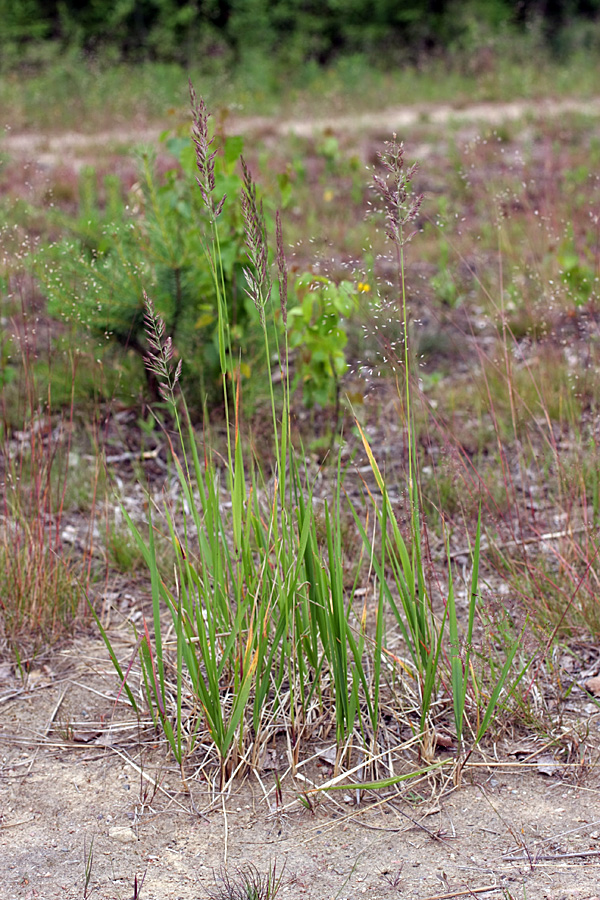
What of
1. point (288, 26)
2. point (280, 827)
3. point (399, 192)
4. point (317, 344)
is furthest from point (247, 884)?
point (288, 26)

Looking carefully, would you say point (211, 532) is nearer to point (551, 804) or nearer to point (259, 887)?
point (259, 887)

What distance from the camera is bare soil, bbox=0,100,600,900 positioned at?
1.85m

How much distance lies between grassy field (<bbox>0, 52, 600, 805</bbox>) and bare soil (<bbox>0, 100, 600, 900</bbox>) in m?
0.09

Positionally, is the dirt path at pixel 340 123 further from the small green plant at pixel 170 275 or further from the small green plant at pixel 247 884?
the small green plant at pixel 247 884

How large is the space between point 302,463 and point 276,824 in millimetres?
1764

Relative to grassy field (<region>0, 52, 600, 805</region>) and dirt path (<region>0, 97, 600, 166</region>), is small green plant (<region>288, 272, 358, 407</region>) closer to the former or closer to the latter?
grassy field (<region>0, 52, 600, 805</region>)

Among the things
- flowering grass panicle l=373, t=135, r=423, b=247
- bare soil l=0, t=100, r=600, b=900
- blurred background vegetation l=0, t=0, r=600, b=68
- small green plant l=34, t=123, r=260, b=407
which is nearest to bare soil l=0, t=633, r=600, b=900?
bare soil l=0, t=100, r=600, b=900

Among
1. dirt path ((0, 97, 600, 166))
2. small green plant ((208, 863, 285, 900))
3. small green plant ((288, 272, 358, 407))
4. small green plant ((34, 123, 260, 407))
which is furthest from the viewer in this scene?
dirt path ((0, 97, 600, 166))

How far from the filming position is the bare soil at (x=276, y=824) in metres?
1.85

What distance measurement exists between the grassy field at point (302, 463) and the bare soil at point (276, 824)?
0.09 metres

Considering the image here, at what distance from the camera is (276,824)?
2027mm

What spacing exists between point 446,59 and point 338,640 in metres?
14.6

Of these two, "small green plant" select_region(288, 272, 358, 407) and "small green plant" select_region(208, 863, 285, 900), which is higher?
"small green plant" select_region(288, 272, 358, 407)

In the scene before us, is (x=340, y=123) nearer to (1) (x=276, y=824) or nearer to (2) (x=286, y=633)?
(2) (x=286, y=633)
